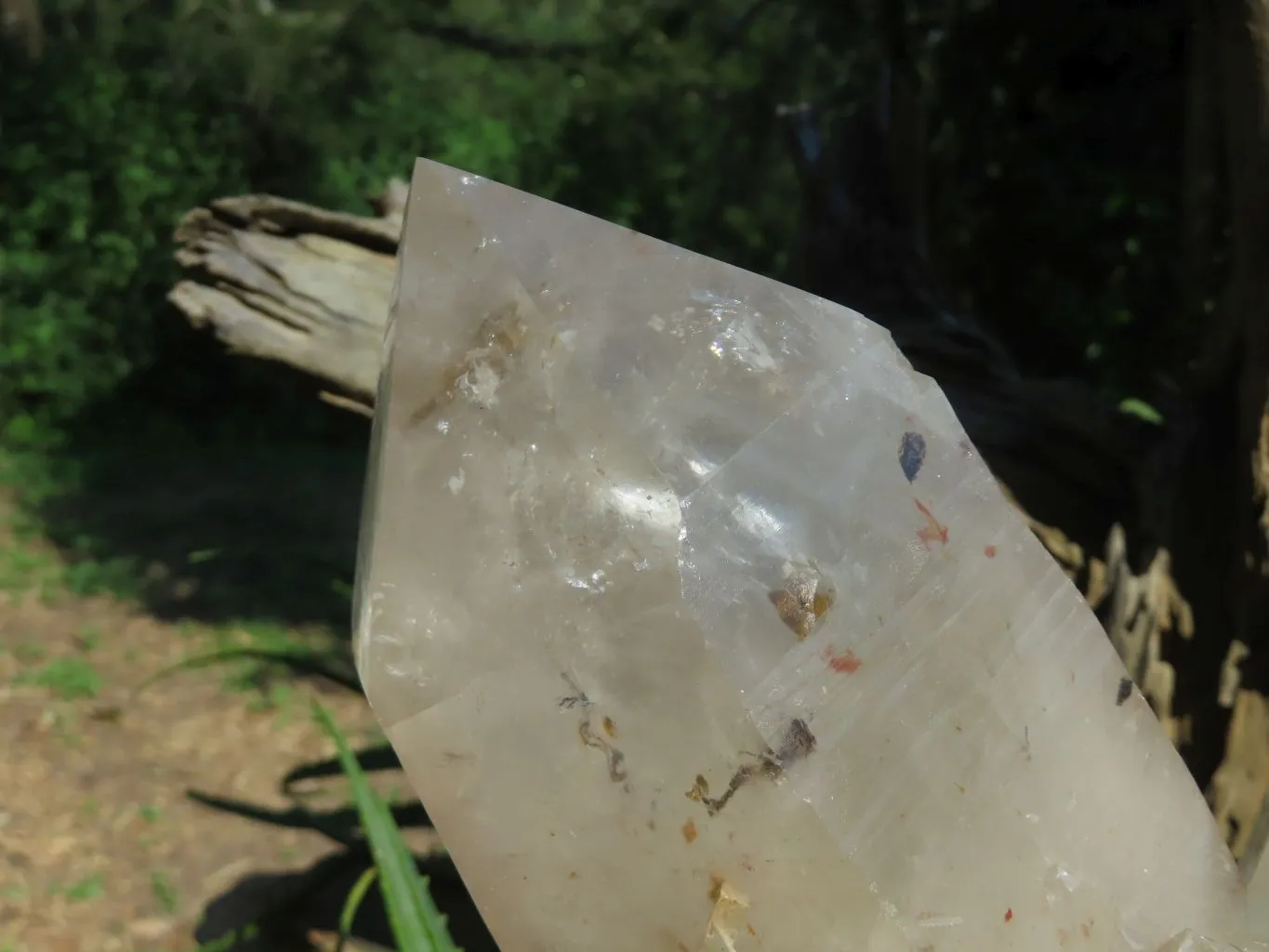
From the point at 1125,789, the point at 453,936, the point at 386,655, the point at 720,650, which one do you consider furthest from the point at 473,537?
the point at 453,936

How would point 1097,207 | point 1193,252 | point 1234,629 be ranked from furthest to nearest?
1. point 1097,207
2. point 1193,252
3. point 1234,629

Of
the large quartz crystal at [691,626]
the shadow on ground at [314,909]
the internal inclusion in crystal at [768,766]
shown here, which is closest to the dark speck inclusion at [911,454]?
the large quartz crystal at [691,626]

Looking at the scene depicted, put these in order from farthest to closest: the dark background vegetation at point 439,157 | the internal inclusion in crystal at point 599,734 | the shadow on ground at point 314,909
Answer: the dark background vegetation at point 439,157 → the shadow on ground at point 314,909 → the internal inclusion in crystal at point 599,734

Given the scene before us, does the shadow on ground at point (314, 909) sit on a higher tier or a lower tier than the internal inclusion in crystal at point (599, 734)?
lower

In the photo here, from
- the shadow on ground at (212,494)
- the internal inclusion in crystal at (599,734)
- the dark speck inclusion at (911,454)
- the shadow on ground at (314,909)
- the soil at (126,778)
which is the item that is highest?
the dark speck inclusion at (911,454)

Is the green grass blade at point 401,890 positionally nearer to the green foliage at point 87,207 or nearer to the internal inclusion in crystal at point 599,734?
the internal inclusion in crystal at point 599,734

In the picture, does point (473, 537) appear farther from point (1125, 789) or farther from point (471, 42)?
point (471, 42)

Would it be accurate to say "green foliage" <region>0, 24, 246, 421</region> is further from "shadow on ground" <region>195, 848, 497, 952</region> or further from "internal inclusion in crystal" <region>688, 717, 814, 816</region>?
"internal inclusion in crystal" <region>688, 717, 814, 816</region>
